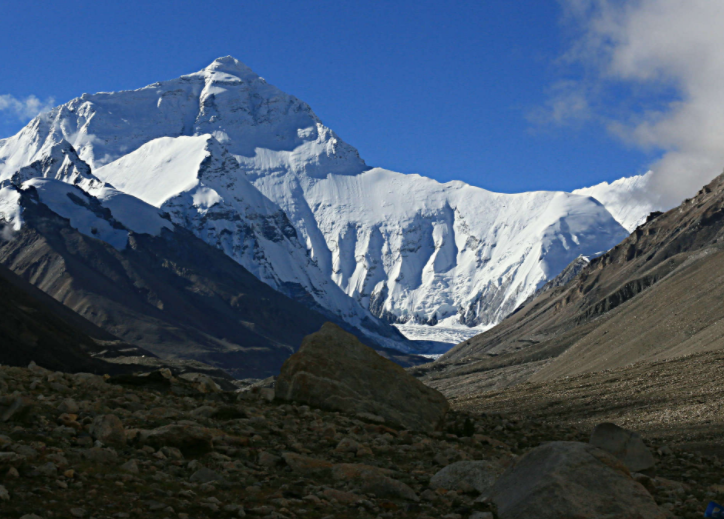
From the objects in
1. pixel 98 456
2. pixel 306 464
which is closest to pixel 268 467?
pixel 306 464

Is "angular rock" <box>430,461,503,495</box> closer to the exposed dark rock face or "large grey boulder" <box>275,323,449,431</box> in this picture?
"large grey boulder" <box>275,323,449,431</box>

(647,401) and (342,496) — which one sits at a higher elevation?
(647,401)

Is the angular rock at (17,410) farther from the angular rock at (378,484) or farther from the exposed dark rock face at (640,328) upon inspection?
the exposed dark rock face at (640,328)

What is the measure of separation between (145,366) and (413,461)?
136253mm

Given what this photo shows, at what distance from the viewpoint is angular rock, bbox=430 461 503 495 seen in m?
12.6

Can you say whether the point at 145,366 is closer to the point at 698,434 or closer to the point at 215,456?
the point at 698,434

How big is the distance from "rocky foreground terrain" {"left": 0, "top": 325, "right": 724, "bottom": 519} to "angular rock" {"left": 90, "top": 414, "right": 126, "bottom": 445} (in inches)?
0.9

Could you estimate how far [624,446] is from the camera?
1642 cm

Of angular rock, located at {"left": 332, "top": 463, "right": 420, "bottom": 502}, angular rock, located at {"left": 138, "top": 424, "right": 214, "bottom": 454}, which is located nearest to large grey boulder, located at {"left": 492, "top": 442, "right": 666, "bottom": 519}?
angular rock, located at {"left": 332, "top": 463, "right": 420, "bottom": 502}

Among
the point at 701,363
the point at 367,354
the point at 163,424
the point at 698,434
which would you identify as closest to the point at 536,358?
the point at 701,363

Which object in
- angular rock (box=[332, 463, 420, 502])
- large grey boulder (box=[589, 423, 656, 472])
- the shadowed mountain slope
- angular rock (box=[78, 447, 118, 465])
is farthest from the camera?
the shadowed mountain slope

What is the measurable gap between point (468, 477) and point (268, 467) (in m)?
3.32

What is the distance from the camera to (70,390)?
1734 cm

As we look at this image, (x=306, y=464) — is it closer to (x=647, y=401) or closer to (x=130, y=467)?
(x=130, y=467)
